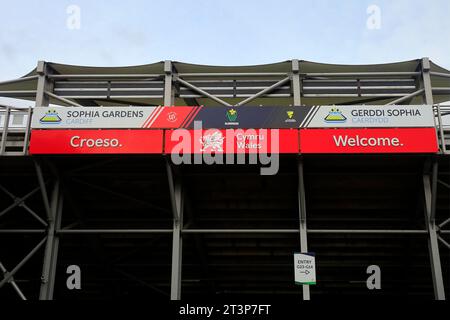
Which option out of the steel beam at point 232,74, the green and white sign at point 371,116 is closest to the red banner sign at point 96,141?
A: the steel beam at point 232,74

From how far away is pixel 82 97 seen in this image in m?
16.7

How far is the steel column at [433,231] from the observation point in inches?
567

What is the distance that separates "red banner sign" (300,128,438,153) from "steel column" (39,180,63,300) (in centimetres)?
793

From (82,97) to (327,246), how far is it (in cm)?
1002

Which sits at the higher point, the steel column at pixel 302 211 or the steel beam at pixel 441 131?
the steel beam at pixel 441 131

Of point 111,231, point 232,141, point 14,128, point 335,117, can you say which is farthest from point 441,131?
point 14,128

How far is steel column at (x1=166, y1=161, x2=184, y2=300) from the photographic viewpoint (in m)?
14.5

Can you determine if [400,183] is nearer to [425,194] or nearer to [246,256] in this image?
[425,194]

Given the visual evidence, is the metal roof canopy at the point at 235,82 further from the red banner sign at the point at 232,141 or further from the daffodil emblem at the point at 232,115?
the red banner sign at the point at 232,141

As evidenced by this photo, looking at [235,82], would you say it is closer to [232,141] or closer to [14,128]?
[232,141]

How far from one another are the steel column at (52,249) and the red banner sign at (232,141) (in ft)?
13.7
